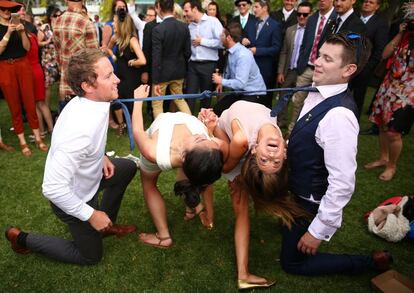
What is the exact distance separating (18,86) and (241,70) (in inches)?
119

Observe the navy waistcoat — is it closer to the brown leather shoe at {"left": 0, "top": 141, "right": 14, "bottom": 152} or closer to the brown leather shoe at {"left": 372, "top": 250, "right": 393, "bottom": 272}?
the brown leather shoe at {"left": 372, "top": 250, "right": 393, "bottom": 272}

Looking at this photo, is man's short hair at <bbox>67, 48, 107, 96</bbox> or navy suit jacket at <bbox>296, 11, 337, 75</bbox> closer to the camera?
man's short hair at <bbox>67, 48, 107, 96</bbox>

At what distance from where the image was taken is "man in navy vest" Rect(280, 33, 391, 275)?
71.5 inches

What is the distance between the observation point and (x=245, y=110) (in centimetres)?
250

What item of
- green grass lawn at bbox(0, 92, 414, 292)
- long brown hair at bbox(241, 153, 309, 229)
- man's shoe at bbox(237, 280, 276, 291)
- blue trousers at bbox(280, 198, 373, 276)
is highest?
long brown hair at bbox(241, 153, 309, 229)

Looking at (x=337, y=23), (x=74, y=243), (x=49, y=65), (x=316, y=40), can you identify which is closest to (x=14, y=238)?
(x=74, y=243)

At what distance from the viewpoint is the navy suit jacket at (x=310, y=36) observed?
14.2 ft

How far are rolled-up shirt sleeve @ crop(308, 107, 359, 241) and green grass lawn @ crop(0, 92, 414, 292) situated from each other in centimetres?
88

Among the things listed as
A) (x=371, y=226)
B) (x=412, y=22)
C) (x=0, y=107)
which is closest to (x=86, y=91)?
(x=371, y=226)

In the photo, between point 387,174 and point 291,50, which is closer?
point 387,174

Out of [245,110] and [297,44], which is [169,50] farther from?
[245,110]

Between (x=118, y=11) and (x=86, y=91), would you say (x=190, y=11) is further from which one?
(x=86, y=91)

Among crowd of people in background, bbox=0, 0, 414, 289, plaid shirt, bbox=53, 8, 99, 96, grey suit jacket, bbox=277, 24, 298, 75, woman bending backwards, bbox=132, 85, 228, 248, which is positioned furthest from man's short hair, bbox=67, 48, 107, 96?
grey suit jacket, bbox=277, 24, 298, 75

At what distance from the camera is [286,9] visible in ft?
21.0
